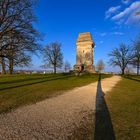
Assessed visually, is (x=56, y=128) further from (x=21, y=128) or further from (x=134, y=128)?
(x=134, y=128)

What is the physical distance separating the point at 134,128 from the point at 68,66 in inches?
3379

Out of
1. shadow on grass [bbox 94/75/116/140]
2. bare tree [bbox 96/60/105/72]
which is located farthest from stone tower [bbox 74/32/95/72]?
shadow on grass [bbox 94/75/116/140]

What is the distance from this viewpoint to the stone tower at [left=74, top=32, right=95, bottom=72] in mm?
58094

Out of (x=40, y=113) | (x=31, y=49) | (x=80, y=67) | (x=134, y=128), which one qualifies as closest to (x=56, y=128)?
(x=40, y=113)

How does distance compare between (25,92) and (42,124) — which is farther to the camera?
(25,92)

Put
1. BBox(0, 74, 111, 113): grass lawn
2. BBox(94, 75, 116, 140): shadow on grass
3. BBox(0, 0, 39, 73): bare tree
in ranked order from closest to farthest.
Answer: BBox(94, 75, 116, 140): shadow on grass
BBox(0, 74, 111, 113): grass lawn
BBox(0, 0, 39, 73): bare tree

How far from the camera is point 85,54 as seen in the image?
5934cm

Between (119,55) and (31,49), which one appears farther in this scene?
(119,55)

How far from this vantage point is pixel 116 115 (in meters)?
5.66

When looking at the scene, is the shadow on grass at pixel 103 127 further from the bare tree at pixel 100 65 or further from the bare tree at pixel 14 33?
the bare tree at pixel 100 65

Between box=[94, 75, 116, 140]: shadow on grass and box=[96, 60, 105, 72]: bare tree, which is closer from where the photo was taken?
box=[94, 75, 116, 140]: shadow on grass

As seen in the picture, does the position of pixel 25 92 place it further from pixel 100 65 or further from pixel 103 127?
pixel 100 65

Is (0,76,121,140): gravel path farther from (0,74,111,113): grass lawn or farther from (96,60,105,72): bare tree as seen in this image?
(96,60,105,72): bare tree

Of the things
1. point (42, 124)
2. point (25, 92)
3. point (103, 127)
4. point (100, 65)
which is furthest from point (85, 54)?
point (42, 124)
